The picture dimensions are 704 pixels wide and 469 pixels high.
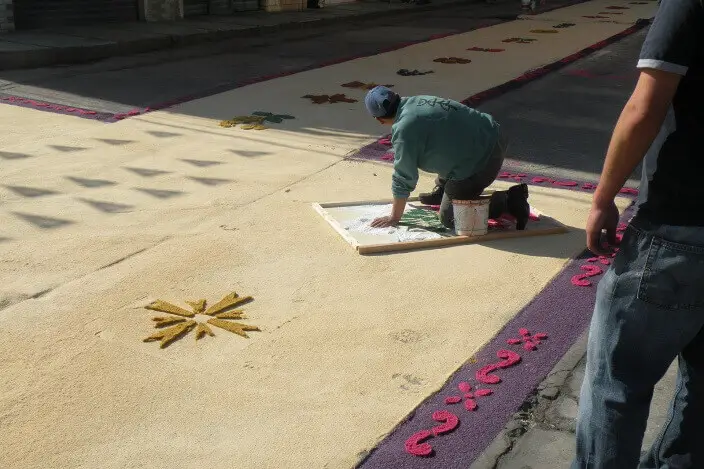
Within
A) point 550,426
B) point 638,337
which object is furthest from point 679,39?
point 550,426

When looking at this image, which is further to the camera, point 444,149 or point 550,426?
point 444,149

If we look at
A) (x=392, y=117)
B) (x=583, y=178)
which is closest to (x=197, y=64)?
(x=583, y=178)

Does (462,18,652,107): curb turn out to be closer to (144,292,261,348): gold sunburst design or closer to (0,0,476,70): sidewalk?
(0,0,476,70): sidewalk

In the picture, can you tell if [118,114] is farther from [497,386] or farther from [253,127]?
[497,386]

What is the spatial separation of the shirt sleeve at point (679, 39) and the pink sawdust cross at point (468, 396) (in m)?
1.72

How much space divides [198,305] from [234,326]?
11.3 inches

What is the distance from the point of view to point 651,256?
2348 millimetres

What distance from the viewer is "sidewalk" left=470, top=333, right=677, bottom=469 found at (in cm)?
316

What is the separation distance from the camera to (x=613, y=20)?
18.9 m

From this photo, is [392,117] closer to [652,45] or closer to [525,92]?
[652,45]

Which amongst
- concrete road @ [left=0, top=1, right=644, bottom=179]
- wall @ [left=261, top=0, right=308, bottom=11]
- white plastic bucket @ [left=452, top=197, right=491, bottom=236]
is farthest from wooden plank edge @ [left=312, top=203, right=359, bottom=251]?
wall @ [left=261, top=0, right=308, bottom=11]

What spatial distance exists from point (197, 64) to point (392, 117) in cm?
728

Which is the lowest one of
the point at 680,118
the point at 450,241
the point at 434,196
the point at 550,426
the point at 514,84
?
the point at 550,426

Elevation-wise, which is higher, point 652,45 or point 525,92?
point 652,45
